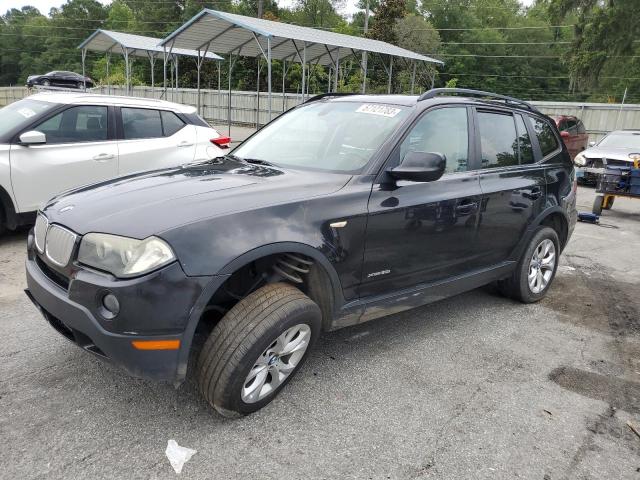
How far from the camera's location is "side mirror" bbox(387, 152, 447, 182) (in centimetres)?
313

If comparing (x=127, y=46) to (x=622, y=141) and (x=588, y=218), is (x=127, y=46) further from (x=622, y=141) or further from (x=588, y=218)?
(x=588, y=218)

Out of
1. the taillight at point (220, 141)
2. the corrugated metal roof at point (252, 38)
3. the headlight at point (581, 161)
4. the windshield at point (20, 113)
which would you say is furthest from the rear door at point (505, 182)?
the corrugated metal roof at point (252, 38)

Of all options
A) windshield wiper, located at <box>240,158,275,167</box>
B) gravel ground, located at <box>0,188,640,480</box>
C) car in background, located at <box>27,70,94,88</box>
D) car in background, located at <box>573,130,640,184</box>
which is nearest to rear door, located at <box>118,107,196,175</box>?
gravel ground, located at <box>0,188,640,480</box>

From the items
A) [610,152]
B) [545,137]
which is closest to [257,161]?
[545,137]

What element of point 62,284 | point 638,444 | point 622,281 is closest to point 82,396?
point 62,284

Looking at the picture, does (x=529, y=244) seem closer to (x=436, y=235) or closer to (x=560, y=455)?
(x=436, y=235)

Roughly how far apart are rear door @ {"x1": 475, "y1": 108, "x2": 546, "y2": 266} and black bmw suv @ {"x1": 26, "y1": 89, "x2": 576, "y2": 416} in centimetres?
2

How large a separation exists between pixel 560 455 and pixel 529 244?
2.20 meters

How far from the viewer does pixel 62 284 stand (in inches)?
104

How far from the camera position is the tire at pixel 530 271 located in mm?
4500

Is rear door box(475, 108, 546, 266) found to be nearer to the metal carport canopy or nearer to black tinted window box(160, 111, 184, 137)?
black tinted window box(160, 111, 184, 137)

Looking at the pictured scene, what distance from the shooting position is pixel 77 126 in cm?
598

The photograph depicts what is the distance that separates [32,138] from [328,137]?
351 cm

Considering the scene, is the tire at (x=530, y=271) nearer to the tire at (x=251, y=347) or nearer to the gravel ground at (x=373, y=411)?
the gravel ground at (x=373, y=411)
